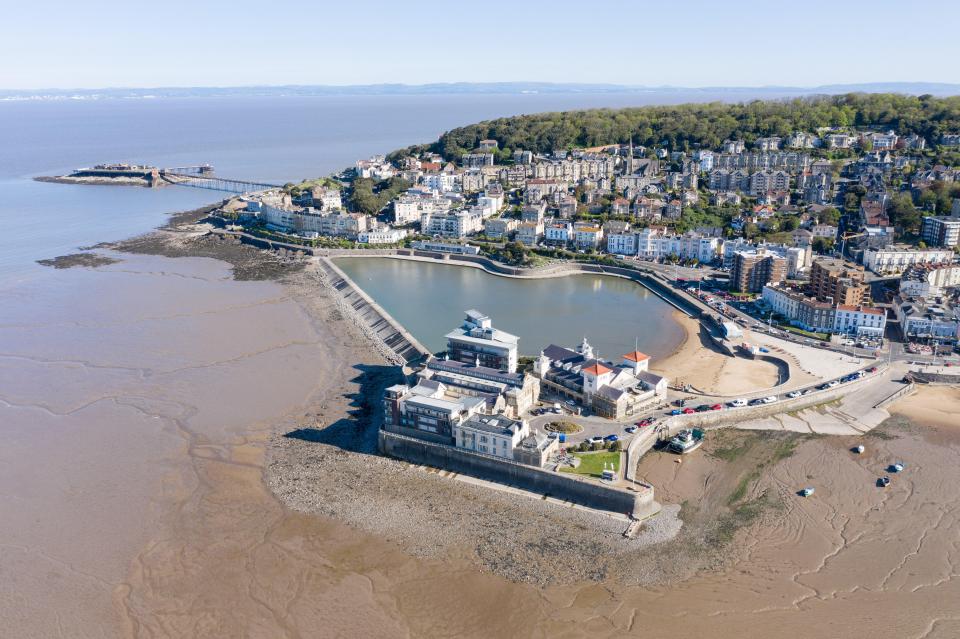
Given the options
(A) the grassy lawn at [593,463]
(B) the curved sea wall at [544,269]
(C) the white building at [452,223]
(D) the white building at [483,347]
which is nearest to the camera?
(A) the grassy lawn at [593,463]

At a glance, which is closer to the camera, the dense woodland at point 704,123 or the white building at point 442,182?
the white building at point 442,182

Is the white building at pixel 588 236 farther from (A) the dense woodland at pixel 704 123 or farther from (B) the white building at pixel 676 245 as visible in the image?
(A) the dense woodland at pixel 704 123

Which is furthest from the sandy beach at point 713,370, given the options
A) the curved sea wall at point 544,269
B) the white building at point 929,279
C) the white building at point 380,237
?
the white building at point 380,237

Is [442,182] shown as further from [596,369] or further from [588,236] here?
[596,369]

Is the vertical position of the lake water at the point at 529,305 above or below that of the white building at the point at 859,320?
below

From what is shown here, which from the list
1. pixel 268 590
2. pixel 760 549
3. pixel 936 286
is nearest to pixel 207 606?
pixel 268 590

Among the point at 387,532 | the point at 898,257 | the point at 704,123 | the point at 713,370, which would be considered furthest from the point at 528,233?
the point at 387,532
